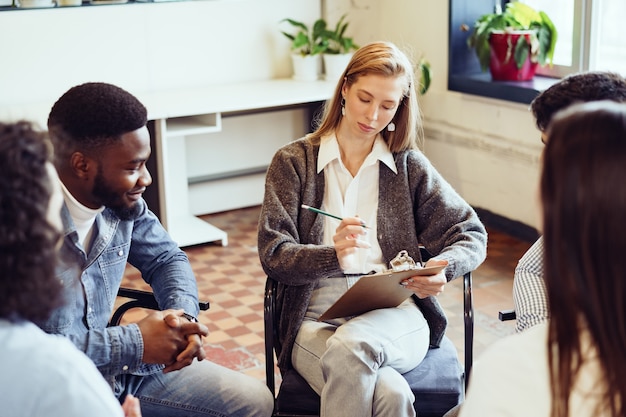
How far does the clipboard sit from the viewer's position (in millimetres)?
2131

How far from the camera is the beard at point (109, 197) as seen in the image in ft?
6.55

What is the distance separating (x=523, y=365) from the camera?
3.83 ft

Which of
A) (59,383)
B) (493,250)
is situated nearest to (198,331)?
(59,383)

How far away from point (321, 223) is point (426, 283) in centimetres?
38

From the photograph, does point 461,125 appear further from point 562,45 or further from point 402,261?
point 402,261

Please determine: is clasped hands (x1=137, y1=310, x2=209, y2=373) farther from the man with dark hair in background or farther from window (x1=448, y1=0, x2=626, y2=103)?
window (x1=448, y1=0, x2=626, y2=103)

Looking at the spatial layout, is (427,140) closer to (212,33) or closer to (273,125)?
(273,125)

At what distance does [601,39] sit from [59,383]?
379 cm

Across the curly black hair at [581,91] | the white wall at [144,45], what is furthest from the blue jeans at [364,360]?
the white wall at [144,45]

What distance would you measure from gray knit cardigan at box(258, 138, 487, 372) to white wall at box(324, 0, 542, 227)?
1.97m

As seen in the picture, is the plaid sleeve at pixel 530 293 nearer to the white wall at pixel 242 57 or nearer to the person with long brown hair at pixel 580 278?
the person with long brown hair at pixel 580 278

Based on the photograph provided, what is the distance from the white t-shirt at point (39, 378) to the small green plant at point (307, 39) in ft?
13.4

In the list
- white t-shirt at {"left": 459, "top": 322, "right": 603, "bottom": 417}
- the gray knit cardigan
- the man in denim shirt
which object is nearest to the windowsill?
the gray knit cardigan

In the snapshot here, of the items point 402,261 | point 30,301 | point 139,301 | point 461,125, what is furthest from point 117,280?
point 461,125
